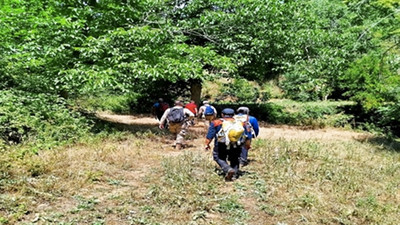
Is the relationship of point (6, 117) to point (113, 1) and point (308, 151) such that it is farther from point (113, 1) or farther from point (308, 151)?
point (308, 151)

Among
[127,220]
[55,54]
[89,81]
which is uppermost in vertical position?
[55,54]

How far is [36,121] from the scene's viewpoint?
8.70 metres

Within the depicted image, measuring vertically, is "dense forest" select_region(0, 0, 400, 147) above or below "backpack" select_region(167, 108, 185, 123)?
above

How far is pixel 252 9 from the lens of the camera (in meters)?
13.2

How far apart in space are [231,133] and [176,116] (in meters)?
3.69

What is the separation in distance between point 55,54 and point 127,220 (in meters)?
6.58

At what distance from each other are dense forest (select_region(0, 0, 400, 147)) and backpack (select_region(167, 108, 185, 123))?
1.26m

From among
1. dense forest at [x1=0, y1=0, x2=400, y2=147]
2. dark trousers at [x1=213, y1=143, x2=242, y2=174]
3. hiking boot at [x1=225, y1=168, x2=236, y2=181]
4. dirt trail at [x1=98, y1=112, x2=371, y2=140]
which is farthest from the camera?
dirt trail at [x1=98, y1=112, x2=371, y2=140]

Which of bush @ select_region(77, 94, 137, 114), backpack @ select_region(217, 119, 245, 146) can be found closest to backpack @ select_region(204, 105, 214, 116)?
backpack @ select_region(217, 119, 245, 146)

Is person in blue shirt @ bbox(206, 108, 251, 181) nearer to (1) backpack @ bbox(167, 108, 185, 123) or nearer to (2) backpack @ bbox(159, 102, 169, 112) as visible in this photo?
(1) backpack @ bbox(167, 108, 185, 123)

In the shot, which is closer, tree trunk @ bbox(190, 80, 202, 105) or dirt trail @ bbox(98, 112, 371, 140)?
dirt trail @ bbox(98, 112, 371, 140)

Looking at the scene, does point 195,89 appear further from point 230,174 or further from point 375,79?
point 230,174

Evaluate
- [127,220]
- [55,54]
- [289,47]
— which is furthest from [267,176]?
[289,47]

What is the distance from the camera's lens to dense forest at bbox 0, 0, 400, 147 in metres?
9.30
